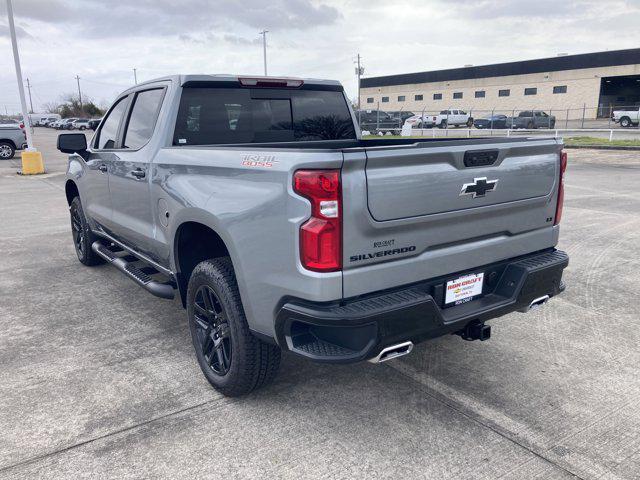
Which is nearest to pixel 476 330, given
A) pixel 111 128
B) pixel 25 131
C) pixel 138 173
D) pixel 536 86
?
pixel 138 173

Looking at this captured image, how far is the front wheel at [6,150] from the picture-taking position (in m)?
22.4

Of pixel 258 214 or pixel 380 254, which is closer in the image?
pixel 380 254

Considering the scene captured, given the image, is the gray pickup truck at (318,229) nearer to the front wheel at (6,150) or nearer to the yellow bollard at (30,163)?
the yellow bollard at (30,163)

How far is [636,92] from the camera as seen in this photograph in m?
57.6

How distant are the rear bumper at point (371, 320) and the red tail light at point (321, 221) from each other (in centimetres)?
23

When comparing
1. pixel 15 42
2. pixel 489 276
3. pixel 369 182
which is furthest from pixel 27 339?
pixel 15 42

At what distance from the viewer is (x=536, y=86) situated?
57688mm

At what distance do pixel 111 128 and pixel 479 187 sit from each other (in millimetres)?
3652

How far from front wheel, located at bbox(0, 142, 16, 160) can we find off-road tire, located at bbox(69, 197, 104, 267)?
19.3 metres

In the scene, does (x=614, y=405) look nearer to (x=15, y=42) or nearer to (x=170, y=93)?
(x=170, y=93)

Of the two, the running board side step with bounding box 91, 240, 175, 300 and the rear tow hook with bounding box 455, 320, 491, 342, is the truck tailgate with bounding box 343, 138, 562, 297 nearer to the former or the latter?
the rear tow hook with bounding box 455, 320, 491, 342

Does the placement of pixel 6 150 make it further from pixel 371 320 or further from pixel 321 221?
pixel 371 320

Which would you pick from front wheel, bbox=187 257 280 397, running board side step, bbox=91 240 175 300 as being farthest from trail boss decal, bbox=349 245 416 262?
running board side step, bbox=91 240 175 300

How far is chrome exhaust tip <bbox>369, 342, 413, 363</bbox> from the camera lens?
263 cm
